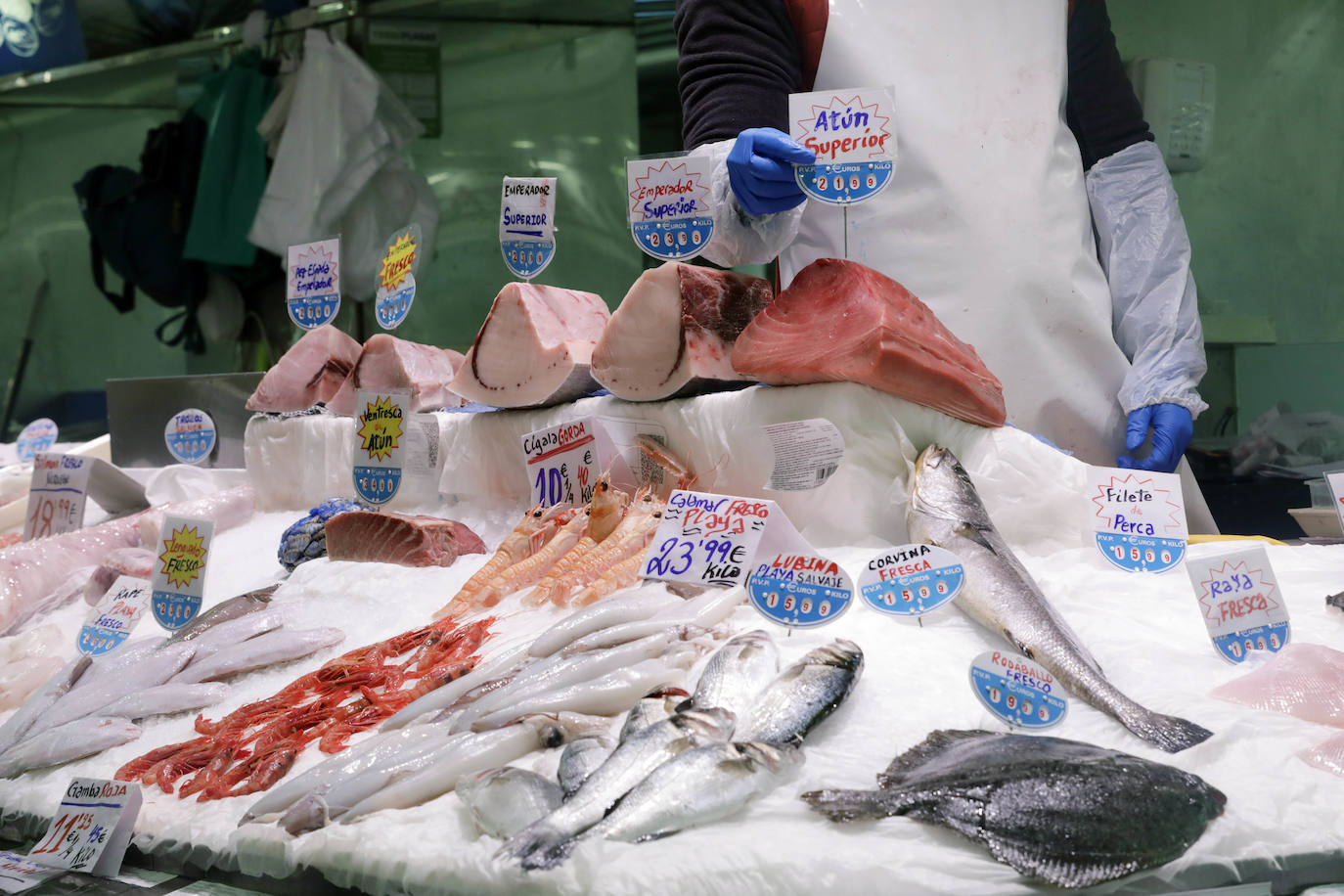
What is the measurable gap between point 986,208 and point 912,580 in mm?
1698

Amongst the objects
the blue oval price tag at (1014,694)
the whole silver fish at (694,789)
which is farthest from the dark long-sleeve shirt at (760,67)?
the whole silver fish at (694,789)

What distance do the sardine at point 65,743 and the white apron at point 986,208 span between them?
7.17 feet

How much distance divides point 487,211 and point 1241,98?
419cm

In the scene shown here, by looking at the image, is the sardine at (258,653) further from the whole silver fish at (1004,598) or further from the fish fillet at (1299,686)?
the fish fillet at (1299,686)

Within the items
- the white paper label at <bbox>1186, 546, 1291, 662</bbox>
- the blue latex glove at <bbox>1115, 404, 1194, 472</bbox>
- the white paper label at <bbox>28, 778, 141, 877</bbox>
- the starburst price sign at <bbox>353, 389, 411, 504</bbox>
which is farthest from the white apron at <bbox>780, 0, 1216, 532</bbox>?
the white paper label at <bbox>28, 778, 141, 877</bbox>

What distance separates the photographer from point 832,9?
310 centimetres

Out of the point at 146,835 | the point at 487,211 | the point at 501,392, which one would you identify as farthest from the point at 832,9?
the point at 487,211

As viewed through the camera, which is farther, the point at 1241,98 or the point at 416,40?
the point at 416,40

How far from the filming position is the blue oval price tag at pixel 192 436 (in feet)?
13.3

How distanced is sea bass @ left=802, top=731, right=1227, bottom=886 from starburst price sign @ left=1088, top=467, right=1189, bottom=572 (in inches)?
33.7

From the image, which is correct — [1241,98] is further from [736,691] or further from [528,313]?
[736,691]

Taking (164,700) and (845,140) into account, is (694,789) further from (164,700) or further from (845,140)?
(845,140)

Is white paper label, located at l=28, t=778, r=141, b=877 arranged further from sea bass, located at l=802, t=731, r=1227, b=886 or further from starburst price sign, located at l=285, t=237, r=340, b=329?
starburst price sign, located at l=285, t=237, r=340, b=329

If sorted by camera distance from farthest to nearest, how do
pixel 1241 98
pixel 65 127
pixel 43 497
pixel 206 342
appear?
pixel 65 127
pixel 206 342
pixel 1241 98
pixel 43 497
